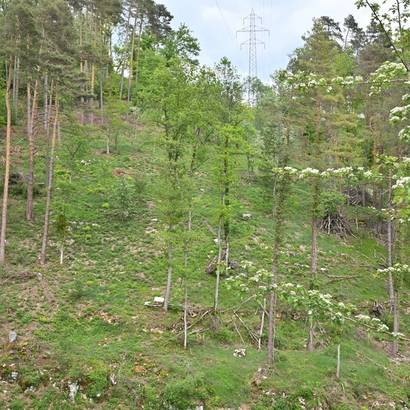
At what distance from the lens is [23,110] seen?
33281 mm

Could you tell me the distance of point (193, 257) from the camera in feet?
70.9

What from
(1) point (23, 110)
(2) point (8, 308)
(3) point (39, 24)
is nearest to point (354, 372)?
(2) point (8, 308)

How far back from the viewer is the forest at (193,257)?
42.1 ft

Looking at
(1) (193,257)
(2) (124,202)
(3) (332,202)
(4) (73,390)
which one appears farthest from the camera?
(3) (332,202)

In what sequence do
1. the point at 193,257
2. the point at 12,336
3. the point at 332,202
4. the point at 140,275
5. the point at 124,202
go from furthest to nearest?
the point at 332,202
the point at 124,202
the point at 193,257
the point at 140,275
the point at 12,336

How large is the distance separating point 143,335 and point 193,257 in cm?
674

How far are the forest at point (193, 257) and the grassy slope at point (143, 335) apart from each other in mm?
68

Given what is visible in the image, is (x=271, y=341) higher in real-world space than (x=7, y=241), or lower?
lower

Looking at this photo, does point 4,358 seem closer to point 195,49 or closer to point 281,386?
point 281,386

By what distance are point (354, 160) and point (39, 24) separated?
18.0 meters

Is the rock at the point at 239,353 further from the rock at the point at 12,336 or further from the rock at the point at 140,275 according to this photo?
the rock at the point at 12,336

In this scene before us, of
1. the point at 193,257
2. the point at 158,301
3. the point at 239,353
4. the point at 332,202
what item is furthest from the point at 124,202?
the point at 332,202

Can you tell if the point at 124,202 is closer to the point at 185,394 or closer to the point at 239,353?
the point at 239,353

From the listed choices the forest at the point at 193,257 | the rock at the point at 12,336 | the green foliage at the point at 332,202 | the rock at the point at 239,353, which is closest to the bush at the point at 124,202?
the forest at the point at 193,257
